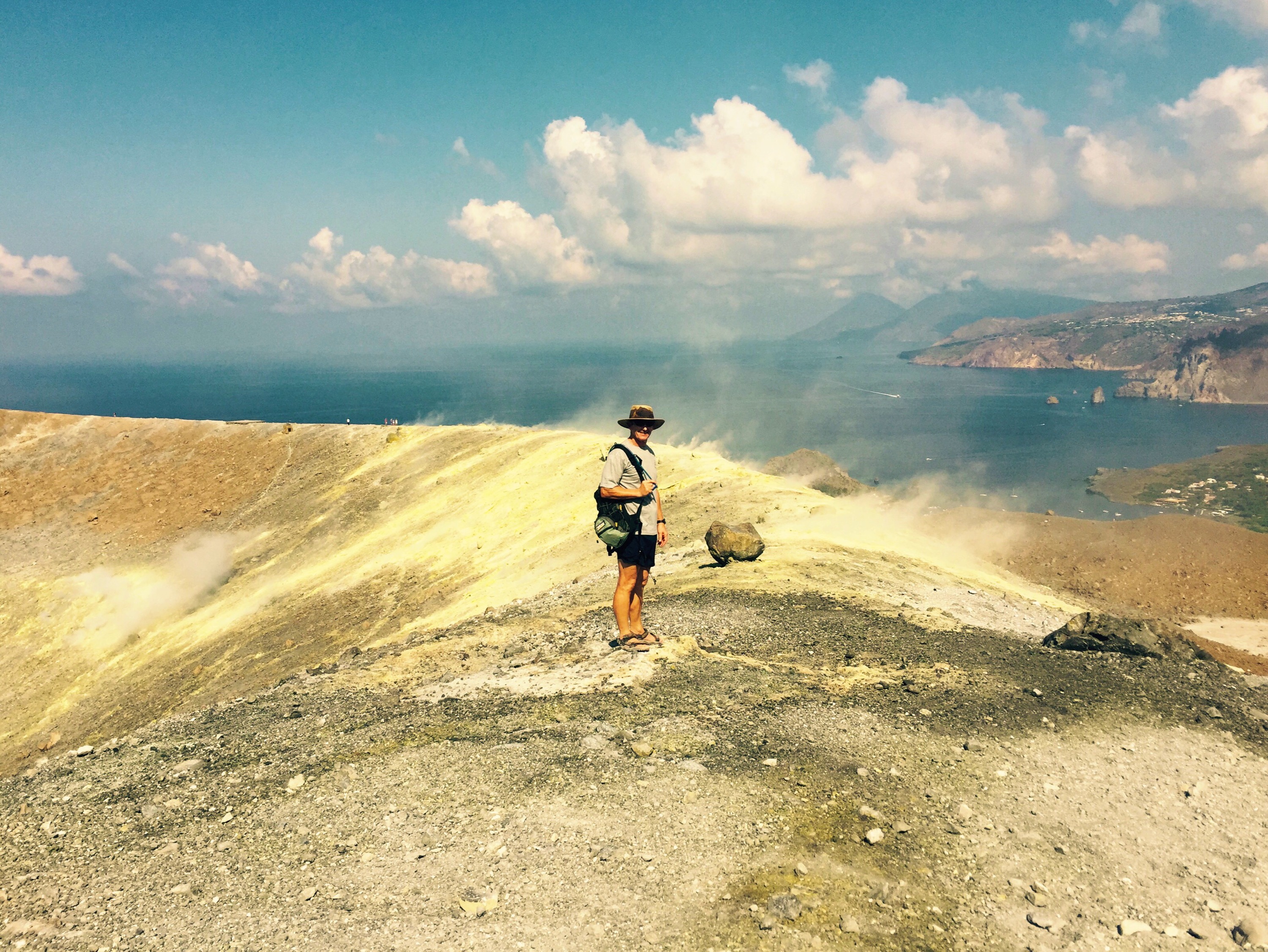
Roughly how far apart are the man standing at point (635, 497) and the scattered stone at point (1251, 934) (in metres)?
6.71

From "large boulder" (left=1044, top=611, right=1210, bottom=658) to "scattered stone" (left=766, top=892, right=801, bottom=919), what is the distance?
27.2ft

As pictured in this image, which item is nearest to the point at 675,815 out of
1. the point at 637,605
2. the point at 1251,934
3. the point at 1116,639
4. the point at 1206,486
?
the point at 1251,934

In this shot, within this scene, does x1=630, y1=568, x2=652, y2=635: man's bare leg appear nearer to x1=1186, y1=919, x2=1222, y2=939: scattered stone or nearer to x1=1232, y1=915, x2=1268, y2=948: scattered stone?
x1=1186, y1=919, x2=1222, y2=939: scattered stone

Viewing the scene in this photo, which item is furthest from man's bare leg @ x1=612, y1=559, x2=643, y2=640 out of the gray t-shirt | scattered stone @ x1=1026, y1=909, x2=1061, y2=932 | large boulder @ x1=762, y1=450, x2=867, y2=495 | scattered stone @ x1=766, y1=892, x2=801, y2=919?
large boulder @ x1=762, y1=450, x2=867, y2=495

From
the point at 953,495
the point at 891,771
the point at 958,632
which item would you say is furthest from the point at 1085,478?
the point at 891,771

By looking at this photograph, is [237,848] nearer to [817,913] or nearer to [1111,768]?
[817,913]

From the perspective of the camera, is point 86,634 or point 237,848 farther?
point 86,634

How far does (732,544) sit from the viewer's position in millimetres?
17828

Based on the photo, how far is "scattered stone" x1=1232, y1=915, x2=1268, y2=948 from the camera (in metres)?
4.92

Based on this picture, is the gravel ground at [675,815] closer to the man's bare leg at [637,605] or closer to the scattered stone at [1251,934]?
the scattered stone at [1251,934]

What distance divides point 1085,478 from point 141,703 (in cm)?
10132

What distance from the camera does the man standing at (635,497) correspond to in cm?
995

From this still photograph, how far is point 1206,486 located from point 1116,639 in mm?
92174

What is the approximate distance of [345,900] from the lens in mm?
5434
